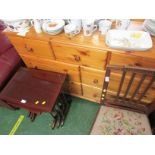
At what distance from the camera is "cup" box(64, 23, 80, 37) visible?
98cm

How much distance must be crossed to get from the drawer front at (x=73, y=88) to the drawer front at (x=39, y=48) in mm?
423

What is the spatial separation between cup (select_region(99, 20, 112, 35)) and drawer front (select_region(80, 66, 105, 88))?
324mm

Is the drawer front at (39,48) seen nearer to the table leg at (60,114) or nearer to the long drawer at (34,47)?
the long drawer at (34,47)

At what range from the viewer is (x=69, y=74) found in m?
1.35

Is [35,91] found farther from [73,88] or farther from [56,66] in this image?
[73,88]

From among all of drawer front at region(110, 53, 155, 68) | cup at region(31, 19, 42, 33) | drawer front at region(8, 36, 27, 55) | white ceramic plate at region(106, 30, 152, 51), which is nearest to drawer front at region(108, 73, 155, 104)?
drawer front at region(110, 53, 155, 68)

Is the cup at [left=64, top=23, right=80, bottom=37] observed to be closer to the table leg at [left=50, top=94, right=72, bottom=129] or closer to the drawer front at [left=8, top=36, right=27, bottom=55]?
the drawer front at [left=8, top=36, right=27, bottom=55]

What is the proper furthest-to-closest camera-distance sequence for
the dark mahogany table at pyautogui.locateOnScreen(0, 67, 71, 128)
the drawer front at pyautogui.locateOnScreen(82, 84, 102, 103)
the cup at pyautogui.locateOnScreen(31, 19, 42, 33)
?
the drawer front at pyautogui.locateOnScreen(82, 84, 102, 103) < the dark mahogany table at pyautogui.locateOnScreen(0, 67, 71, 128) < the cup at pyautogui.locateOnScreen(31, 19, 42, 33)

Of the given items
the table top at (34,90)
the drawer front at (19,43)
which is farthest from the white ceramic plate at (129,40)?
the drawer front at (19,43)

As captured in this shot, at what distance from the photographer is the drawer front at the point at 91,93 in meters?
1.40

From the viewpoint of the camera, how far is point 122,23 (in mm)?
964
